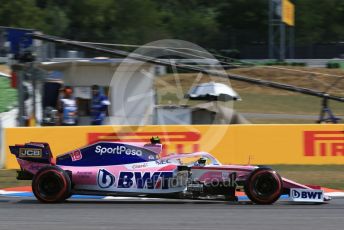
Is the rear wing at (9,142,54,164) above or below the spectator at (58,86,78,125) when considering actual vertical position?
below

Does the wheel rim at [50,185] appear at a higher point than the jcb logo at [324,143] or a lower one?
lower

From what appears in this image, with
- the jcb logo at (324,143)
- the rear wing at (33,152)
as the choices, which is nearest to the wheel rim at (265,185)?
the rear wing at (33,152)

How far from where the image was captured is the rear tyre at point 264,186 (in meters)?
9.22

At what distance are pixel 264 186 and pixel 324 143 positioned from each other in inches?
201

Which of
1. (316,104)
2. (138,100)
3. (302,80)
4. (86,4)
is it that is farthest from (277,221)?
(86,4)

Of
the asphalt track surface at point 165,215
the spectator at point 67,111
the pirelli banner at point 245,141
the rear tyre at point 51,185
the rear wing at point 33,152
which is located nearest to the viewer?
the asphalt track surface at point 165,215

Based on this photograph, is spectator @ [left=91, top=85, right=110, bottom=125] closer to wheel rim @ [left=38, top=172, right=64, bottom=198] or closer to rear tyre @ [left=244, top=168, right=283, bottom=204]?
wheel rim @ [left=38, top=172, right=64, bottom=198]

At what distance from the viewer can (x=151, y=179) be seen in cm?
930

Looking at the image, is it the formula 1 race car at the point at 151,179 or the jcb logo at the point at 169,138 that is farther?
the jcb logo at the point at 169,138

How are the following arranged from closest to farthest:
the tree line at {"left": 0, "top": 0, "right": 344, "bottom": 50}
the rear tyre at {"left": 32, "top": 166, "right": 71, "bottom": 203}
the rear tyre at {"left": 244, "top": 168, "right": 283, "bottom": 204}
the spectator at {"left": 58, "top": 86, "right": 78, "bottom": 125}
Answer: the rear tyre at {"left": 244, "top": 168, "right": 283, "bottom": 204} < the rear tyre at {"left": 32, "top": 166, "right": 71, "bottom": 203} < the spectator at {"left": 58, "top": 86, "right": 78, "bottom": 125} < the tree line at {"left": 0, "top": 0, "right": 344, "bottom": 50}

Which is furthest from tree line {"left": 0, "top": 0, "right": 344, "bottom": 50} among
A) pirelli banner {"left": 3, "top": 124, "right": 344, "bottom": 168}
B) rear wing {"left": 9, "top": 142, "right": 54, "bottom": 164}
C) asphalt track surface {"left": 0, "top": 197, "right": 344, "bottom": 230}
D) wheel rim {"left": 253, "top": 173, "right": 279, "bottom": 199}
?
wheel rim {"left": 253, "top": 173, "right": 279, "bottom": 199}

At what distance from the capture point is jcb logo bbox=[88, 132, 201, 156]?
14.0 m

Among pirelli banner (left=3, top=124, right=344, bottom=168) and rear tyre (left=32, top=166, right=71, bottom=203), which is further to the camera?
pirelli banner (left=3, top=124, right=344, bottom=168)

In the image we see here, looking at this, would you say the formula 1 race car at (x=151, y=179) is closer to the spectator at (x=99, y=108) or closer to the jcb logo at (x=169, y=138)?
the jcb logo at (x=169, y=138)
